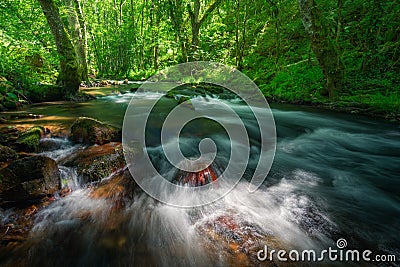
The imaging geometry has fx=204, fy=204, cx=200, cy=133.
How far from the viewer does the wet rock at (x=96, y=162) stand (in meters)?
2.88

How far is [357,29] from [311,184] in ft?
32.0

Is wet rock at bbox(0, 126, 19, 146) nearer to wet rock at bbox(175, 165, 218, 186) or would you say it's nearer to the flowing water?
the flowing water

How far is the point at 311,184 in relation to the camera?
3260 mm

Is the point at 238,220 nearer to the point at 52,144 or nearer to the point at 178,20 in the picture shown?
the point at 52,144

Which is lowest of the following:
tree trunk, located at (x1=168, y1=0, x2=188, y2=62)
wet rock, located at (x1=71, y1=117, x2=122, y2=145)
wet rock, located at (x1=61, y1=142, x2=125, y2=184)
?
wet rock, located at (x1=61, y1=142, x2=125, y2=184)

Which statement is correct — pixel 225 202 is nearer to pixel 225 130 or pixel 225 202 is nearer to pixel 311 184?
pixel 311 184

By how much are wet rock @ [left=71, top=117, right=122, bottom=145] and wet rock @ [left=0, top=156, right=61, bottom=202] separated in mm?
1159

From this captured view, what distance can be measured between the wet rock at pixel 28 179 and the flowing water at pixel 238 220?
23cm

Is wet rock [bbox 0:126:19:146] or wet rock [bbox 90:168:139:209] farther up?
wet rock [bbox 0:126:19:146]

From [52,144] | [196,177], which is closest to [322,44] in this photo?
[196,177]

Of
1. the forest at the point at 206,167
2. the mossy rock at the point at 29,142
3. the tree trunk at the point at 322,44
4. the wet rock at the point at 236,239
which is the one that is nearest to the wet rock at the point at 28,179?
the forest at the point at 206,167

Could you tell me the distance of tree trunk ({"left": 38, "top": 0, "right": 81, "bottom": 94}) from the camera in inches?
276

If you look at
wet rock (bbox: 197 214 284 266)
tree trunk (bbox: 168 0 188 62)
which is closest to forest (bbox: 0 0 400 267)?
wet rock (bbox: 197 214 284 266)

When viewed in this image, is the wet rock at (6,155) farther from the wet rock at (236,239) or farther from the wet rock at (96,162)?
the wet rock at (236,239)
